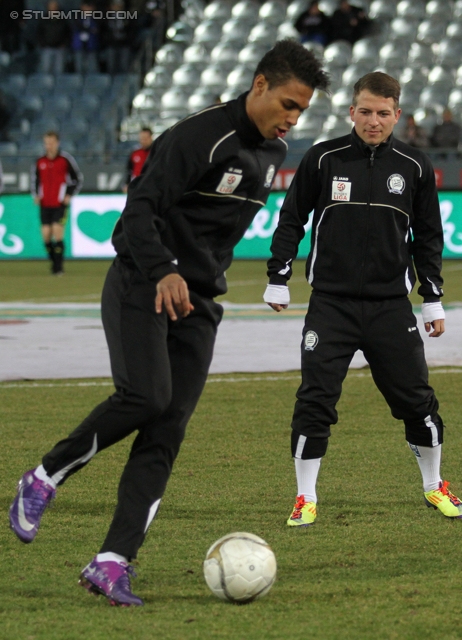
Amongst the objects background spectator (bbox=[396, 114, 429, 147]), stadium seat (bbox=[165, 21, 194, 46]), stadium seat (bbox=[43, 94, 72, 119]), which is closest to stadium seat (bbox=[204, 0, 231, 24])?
stadium seat (bbox=[165, 21, 194, 46])

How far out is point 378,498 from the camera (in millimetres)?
4824

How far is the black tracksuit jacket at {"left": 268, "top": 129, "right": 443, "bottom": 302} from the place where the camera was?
4582 millimetres

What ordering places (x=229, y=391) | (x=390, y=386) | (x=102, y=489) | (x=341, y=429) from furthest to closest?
(x=229, y=391) < (x=341, y=429) < (x=102, y=489) < (x=390, y=386)

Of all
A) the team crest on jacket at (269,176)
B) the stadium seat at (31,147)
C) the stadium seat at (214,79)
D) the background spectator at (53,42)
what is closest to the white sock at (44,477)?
the team crest on jacket at (269,176)

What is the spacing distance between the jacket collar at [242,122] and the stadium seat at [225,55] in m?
21.9

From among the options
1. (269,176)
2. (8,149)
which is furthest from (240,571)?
(8,149)

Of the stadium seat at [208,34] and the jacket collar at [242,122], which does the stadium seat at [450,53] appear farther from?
the jacket collar at [242,122]

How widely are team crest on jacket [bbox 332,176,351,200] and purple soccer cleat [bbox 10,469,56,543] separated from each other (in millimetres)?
1865

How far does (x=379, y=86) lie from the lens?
14.6 feet

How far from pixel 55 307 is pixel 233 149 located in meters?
9.56

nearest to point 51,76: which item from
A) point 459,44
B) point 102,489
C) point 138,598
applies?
point 459,44

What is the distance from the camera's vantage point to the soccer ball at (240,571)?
3.40 metres

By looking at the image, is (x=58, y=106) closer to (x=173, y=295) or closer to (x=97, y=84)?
(x=97, y=84)

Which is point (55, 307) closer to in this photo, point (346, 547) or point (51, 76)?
point (346, 547)
